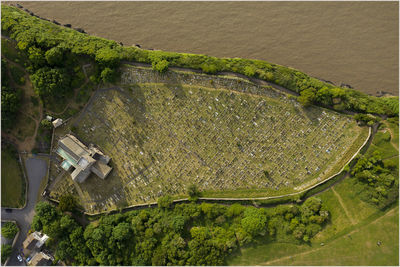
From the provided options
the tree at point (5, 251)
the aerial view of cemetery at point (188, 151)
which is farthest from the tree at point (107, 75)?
the tree at point (5, 251)

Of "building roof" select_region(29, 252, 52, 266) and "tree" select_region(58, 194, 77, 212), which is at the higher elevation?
"tree" select_region(58, 194, 77, 212)

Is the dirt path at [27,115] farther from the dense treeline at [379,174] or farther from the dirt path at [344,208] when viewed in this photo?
the dense treeline at [379,174]

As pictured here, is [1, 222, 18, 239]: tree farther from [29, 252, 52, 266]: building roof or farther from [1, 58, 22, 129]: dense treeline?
[1, 58, 22, 129]: dense treeline

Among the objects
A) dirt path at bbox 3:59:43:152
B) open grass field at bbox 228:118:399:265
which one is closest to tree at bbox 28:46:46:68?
dirt path at bbox 3:59:43:152

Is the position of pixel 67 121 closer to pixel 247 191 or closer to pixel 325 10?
pixel 247 191

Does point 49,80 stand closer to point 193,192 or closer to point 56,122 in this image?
point 56,122

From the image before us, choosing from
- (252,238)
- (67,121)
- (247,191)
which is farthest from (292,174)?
(67,121)

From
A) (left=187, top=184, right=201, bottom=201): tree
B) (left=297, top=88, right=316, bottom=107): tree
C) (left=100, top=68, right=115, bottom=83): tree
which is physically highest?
(left=100, top=68, right=115, bottom=83): tree
